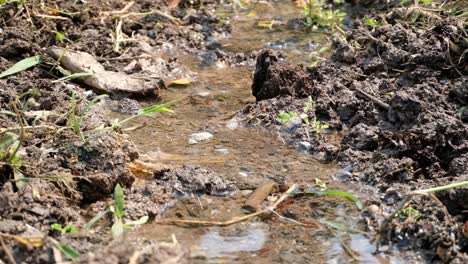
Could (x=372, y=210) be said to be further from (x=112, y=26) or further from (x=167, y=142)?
(x=112, y=26)

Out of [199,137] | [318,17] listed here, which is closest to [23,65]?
[199,137]

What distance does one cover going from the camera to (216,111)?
515cm

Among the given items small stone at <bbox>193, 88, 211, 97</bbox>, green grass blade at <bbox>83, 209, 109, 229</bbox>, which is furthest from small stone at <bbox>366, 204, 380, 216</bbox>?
small stone at <bbox>193, 88, 211, 97</bbox>

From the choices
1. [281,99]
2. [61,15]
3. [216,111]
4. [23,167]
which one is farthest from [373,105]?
[61,15]

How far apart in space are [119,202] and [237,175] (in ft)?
2.90

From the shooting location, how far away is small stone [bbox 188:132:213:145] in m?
4.63

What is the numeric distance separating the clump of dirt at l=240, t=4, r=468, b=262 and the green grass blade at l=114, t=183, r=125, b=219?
125 cm

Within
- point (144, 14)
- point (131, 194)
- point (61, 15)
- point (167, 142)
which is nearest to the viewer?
point (131, 194)

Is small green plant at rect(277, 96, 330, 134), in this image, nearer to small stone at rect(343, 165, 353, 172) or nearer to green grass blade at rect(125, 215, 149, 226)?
small stone at rect(343, 165, 353, 172)

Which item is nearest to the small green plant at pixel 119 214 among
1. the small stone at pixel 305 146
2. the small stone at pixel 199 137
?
the small stone at pixel 199 137

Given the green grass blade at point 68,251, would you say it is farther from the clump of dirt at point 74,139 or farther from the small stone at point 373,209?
the small stone at point 373,209

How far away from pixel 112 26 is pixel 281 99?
1.97m

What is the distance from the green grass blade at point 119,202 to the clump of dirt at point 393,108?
1.25m

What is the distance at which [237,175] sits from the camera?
419cm
